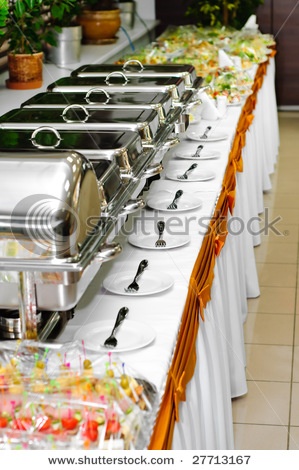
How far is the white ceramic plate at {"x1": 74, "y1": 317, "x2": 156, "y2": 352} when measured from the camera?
1.82 meters

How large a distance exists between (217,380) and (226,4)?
4.83m

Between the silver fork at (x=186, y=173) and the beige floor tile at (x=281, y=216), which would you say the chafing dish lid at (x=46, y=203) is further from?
the beige floor tile at (x=281, y=216)

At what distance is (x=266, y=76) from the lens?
621 cm

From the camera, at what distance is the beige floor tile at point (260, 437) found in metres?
2.79

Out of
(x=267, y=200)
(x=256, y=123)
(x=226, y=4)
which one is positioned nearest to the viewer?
(x=256, y=123)

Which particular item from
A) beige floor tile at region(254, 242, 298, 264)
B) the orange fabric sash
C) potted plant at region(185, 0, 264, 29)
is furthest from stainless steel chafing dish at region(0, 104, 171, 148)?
potted plant at region(185, 0, 264, 29)

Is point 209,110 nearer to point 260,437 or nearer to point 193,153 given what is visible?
point 193,153

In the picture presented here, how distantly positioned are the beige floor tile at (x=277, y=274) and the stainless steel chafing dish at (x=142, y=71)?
120 centimetres

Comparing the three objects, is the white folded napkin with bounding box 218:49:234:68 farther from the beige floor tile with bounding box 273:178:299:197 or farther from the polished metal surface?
the polished metal surface

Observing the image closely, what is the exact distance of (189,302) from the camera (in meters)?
2.17

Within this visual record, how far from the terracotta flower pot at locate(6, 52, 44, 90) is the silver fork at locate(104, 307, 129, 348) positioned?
7.51 feet

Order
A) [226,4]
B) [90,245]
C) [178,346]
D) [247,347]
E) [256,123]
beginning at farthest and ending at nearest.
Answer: [226,4], [256,123], [247,347], [178,346], [90,245]

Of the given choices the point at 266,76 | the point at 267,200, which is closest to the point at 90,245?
the point at 267,200
